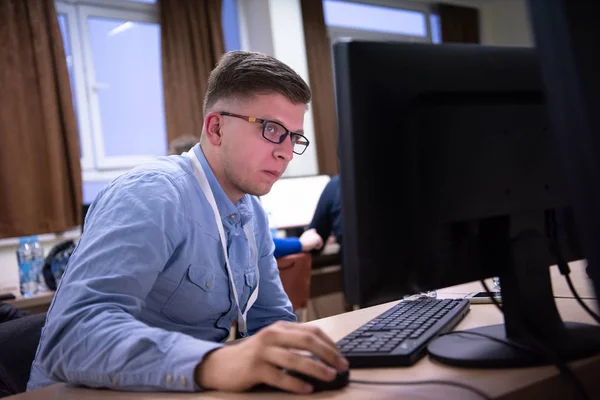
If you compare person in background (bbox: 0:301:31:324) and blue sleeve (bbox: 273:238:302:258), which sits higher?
person in background (bbox: 0:301:31:324)

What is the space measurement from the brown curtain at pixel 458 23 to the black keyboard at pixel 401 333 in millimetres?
5838

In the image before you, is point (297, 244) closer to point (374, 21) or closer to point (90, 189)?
point (90, 189)

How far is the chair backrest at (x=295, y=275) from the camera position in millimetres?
3004

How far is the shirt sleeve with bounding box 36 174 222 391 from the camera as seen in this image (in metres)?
0.87

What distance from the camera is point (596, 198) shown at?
0.65 m

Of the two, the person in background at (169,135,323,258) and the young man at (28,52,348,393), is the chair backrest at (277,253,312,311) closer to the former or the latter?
the person in background at (169,135,323,258)

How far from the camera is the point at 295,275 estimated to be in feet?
10.1

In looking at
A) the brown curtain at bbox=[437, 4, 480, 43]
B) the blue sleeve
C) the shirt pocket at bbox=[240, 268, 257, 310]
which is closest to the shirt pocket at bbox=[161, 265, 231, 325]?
the shirt pocket at bbox=[240, 268, 257, 310]

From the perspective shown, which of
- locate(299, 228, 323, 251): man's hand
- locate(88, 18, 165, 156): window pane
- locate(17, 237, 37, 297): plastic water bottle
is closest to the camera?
locate(17, 237, 37, 297): plastic water bottle

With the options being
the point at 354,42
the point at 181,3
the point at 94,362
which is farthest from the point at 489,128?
the point at 181,3

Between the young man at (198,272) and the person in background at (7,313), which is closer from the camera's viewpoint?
the young man at (198,272)

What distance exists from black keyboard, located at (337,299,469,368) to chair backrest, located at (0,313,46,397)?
669mm

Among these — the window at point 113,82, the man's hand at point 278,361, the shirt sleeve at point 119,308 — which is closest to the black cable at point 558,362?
the man's hand at point 278,361

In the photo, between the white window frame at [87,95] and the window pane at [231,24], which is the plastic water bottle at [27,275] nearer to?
the white window frame at [87,95]
